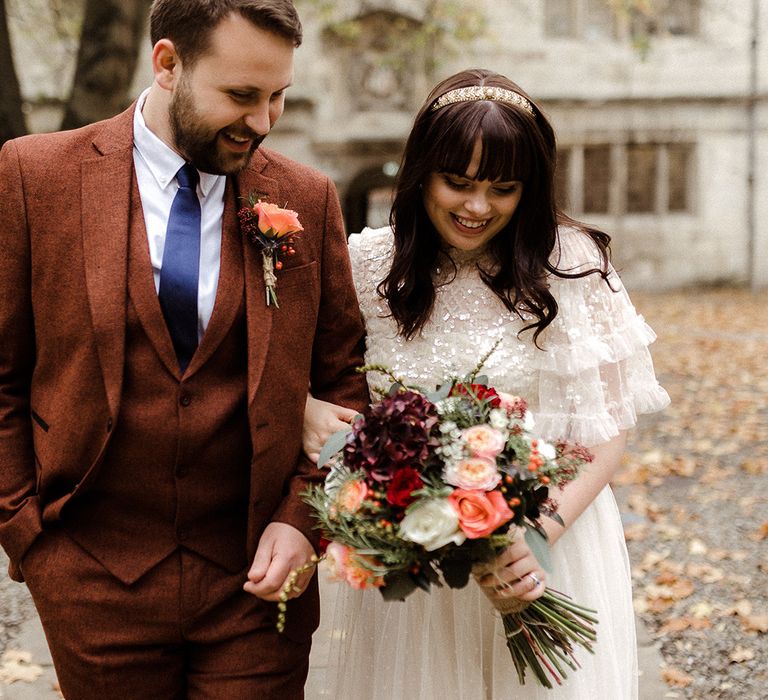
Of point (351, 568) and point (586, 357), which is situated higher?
point (586, 357)

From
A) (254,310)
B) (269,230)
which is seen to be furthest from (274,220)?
(254,310)

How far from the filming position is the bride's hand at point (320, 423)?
2.42m

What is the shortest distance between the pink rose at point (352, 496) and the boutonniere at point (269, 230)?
0.53 meters

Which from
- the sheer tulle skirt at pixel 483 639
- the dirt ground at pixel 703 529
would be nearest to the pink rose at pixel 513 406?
the sheer tulle skirt at pixel 483 639

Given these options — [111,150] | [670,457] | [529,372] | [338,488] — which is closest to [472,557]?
[338,488]

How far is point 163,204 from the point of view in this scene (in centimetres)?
227

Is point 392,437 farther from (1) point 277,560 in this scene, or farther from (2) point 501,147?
(2) point 501,147

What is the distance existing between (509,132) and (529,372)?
2.14 feet

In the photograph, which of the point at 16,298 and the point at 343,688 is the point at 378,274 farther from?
the point at 343,688

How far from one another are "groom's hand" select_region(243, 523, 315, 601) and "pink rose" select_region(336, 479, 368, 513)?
0.34 meters

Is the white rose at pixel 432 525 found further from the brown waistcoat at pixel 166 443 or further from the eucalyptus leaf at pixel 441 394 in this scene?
the brown waistcoat at pixel 166 443

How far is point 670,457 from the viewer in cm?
782

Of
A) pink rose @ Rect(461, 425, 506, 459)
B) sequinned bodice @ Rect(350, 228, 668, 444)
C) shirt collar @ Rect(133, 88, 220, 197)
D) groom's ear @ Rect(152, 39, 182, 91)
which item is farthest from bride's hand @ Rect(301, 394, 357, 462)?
groom's ear @ Rect(152, 39, 182, 91)

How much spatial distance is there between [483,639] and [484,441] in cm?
99
